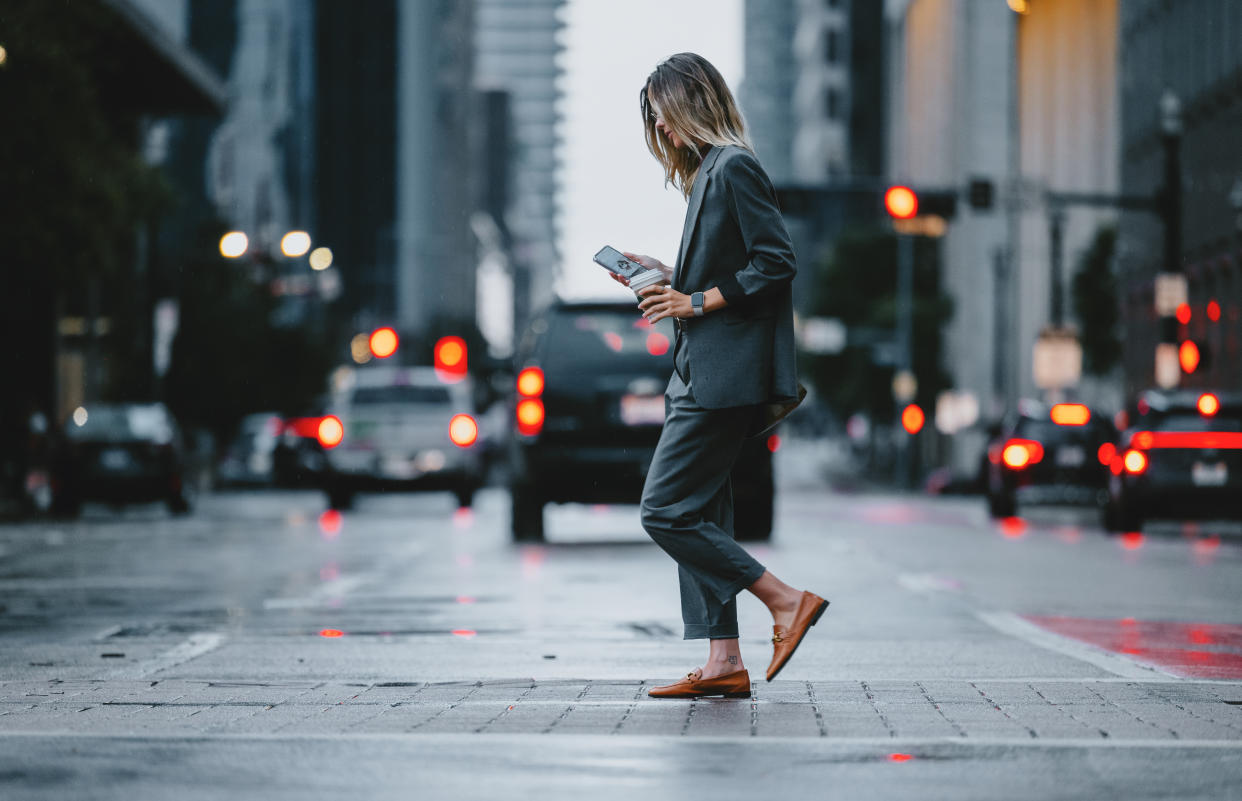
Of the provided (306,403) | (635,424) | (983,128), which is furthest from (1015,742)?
(983,128)

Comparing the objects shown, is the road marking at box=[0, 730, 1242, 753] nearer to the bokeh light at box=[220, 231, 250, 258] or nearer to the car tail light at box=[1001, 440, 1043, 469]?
the car tail light at box=[1001, 440, 1043, 469]

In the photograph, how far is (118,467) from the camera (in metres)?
28.1

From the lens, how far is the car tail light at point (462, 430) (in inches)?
1058

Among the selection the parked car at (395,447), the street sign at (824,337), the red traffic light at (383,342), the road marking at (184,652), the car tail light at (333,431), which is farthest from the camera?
the street sign at (824,337)

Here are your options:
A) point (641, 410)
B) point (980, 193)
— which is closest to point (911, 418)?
point (980, 193)

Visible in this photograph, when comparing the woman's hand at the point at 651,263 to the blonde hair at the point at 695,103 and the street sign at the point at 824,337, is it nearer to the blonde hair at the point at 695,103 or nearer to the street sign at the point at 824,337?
the blonde hair at the point at 695,103

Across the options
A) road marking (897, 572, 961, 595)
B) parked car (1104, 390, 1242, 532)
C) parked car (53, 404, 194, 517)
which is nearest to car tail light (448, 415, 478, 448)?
parked car (53, 404, 194, 517)

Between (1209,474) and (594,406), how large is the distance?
7995 millimetres

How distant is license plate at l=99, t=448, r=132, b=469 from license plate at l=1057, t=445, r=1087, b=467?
11.6 meters

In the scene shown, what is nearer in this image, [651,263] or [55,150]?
[651,263]

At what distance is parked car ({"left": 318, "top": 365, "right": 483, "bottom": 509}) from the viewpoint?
26.5 metres

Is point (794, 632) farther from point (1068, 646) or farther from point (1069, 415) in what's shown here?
point (1069, 415)

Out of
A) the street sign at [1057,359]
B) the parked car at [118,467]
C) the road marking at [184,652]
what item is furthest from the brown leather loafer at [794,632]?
the street sign at [1057,359]

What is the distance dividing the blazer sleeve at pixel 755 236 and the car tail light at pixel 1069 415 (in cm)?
2160
